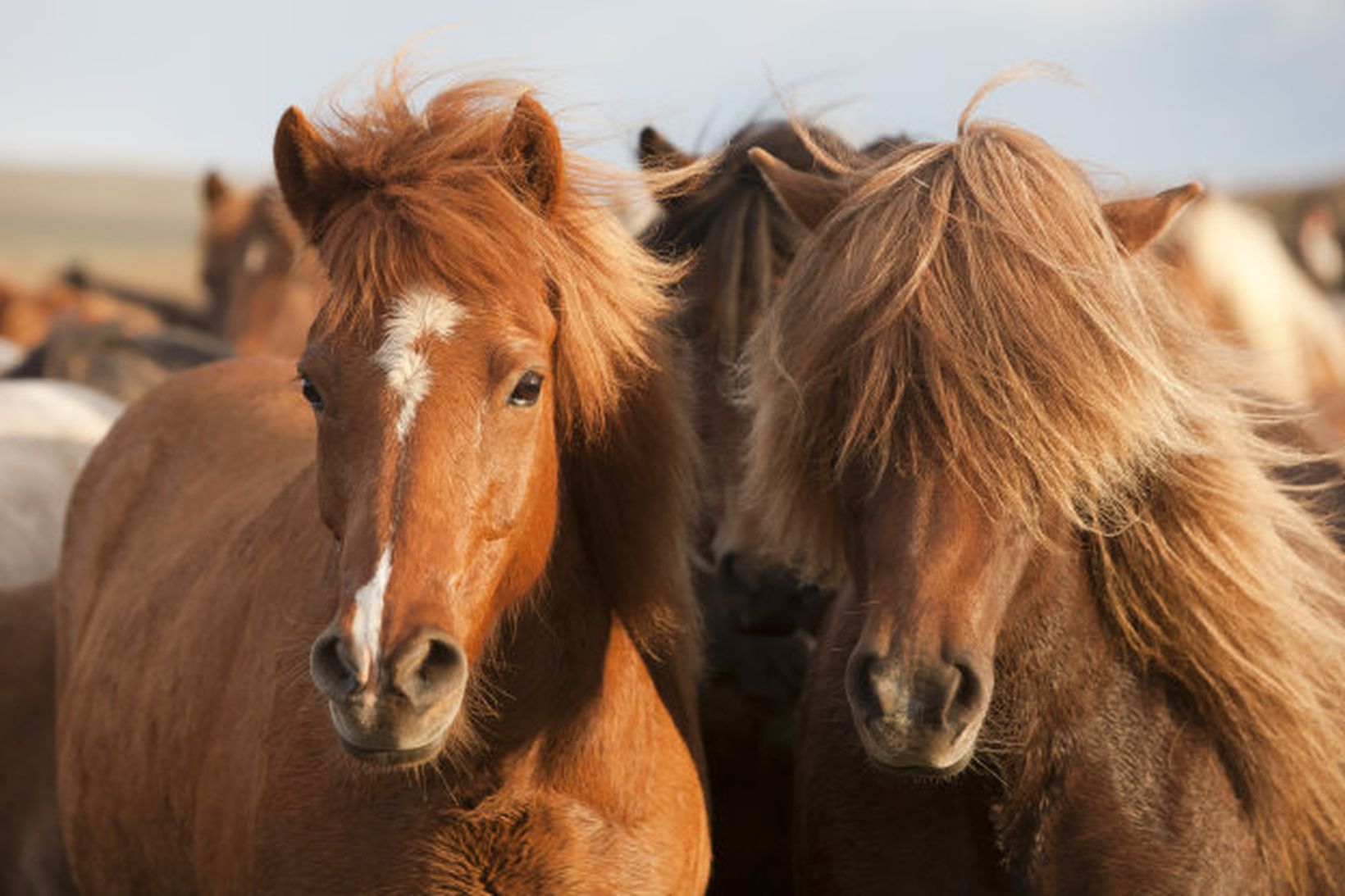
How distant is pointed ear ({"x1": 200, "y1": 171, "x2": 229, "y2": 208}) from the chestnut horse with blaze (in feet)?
21.0

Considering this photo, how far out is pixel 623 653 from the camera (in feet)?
10.9

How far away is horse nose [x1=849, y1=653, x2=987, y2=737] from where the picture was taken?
2.69 m

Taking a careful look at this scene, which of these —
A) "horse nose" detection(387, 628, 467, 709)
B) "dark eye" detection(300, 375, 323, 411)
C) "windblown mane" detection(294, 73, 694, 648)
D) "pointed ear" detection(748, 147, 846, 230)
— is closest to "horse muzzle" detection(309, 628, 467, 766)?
"horse nose" detection(387, 628, 467, 709)

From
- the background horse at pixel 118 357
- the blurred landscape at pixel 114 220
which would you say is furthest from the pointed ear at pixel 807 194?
the blurred landscape at pixel 114 220

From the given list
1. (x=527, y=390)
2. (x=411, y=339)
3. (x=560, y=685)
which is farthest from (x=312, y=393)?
(x=560, y=685)

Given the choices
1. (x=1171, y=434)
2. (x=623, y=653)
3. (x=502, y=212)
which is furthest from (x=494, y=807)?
(x=1171, y=434)

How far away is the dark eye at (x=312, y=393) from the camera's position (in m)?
2.90

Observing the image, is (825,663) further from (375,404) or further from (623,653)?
(375,404)

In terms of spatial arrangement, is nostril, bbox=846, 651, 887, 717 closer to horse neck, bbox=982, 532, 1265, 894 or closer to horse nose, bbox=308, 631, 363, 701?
horse neck, bbox=982, 532, 1265, 894

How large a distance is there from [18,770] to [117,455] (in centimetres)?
104

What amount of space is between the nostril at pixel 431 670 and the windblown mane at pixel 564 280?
0.59 metres

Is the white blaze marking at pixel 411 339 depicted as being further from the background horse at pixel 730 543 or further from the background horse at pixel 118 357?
the background horse at pixel 118 357

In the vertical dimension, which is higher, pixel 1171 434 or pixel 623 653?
pixel 1171 434

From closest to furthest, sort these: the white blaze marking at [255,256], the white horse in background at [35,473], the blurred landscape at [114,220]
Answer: the white horse in background at [35,473], the white blaze marking at [255,256], the blurred landscape at [114,220]
